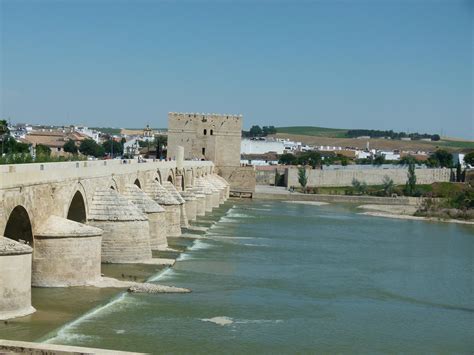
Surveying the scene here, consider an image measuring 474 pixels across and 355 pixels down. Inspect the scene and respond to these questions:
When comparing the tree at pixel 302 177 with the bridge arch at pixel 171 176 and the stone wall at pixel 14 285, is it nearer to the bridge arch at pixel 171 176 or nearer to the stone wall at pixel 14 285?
the bridge arch at pixel 171 176

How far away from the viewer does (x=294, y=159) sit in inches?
3295

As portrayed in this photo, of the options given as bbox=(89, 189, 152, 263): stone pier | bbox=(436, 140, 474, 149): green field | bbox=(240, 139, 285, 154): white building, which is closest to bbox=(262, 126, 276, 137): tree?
bbox=(436, 140, 474, 149): green field

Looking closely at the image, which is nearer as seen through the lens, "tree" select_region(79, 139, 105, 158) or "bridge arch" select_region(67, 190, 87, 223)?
"bridge arch" select_region(67, 190, 87, 223)

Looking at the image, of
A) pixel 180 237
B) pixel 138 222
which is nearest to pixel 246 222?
pixel 180 237

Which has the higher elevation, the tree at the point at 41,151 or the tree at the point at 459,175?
the tree at the point at 41,151

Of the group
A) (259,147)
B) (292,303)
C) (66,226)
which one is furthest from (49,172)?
(259,147)

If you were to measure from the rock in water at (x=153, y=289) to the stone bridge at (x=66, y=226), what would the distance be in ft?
2.62

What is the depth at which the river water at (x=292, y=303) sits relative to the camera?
1277cm

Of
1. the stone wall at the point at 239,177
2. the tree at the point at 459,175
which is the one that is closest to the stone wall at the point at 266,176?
the stone wall at the point at 239,177

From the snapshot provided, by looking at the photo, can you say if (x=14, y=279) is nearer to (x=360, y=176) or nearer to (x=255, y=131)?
(x=360, y=176)

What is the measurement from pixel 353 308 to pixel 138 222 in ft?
19.0

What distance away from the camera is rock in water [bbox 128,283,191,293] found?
15823 mm

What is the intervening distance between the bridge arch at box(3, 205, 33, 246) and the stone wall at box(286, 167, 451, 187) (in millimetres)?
44268

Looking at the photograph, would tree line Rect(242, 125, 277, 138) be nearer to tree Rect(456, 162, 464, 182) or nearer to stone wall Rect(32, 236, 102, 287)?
tree Rect(456, 162, 464, 182)
